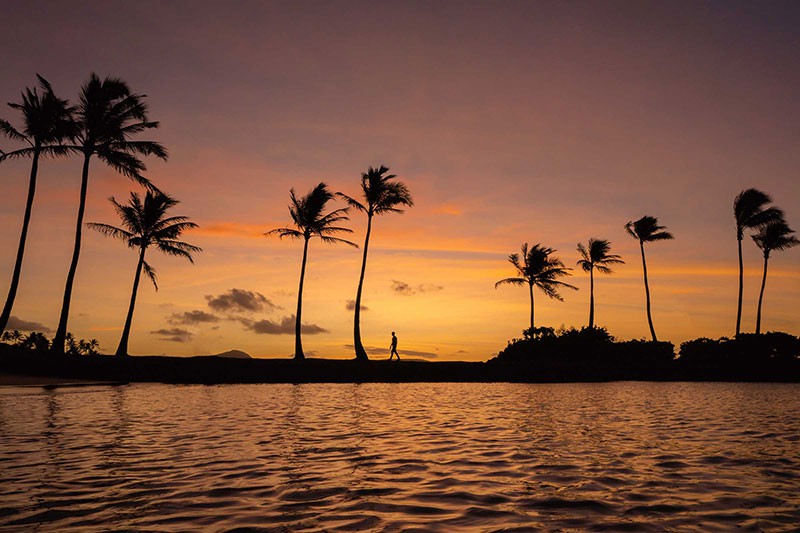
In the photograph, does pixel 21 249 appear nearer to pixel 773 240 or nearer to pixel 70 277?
pixel 70 277

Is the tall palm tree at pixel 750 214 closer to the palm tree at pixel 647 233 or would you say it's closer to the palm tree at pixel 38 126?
the palm tree at pixel 647 233

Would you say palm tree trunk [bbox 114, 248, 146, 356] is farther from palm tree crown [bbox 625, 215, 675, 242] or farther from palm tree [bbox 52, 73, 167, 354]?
palm tree crown [bbox 625, 215, 675, 242]

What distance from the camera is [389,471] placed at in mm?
8445

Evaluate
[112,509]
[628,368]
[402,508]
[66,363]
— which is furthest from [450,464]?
[628,368]

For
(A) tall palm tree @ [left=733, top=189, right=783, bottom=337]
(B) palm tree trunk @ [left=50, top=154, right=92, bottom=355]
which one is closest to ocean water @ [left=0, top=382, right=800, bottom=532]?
(B) palm tree trunk @ [left=50, top=154, right=92, bottom=355]

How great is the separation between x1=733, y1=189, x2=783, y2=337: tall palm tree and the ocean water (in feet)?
128

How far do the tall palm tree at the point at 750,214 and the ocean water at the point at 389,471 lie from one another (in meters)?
38.9

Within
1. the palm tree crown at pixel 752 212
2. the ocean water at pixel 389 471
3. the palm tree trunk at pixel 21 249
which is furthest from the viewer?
the palm tree crown at pixel 752 212

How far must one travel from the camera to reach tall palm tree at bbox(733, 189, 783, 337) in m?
51.1

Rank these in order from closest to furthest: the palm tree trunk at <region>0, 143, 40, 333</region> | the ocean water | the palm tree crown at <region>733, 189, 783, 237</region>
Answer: the ocean water, the palm tree trunk at <region>0, 143, 40, 333</region>, the palm tree crown at <region>733, 189, 783, 237</region>

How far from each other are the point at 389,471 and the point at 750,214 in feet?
174

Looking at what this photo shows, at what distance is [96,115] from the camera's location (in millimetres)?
33500

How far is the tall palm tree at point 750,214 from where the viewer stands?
168 feet

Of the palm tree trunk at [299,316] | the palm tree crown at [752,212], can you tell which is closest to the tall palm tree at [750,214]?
the palm tree crown at [752,212]
